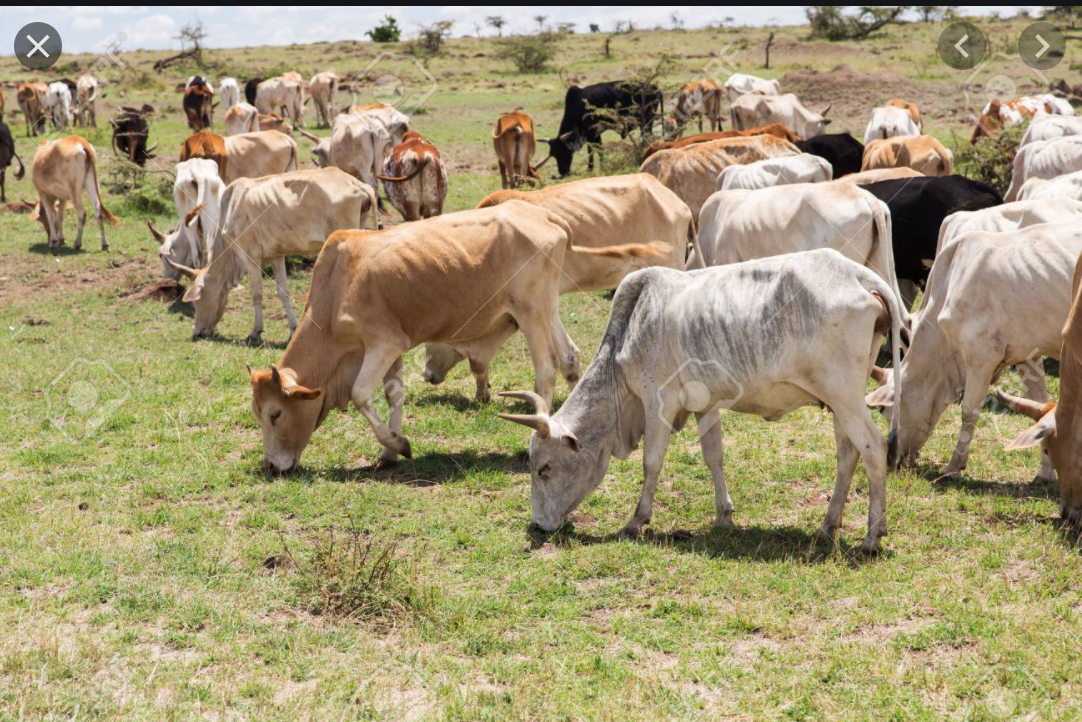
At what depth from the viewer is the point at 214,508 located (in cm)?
709

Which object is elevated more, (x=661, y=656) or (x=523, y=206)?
(x=523, y=206)

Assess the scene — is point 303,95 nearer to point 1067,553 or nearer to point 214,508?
point 214,508

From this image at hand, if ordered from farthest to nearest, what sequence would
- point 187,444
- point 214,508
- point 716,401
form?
point 187,444, point 214,508, point 716,401

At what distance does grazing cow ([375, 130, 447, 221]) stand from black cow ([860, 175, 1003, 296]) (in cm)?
628

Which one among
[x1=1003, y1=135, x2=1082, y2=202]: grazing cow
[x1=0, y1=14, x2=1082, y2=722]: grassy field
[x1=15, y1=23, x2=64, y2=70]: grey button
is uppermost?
[x1=15, y1=23, x2=64, y2=70]: grey button

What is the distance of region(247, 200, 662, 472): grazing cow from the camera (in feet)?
25.4

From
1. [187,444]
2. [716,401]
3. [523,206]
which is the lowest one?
[187,444]

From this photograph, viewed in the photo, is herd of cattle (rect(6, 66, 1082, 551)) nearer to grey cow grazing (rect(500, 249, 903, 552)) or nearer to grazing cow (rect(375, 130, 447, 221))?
grey cow grazing (rect(500, 249, 903, 552))

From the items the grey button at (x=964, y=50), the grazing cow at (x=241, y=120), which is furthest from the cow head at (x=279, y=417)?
the grey button at (x=964, y=50)

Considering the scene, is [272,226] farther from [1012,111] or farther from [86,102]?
[86,102]

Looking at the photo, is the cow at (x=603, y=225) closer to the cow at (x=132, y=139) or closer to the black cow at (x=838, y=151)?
the black cow at (x=838, y=151)

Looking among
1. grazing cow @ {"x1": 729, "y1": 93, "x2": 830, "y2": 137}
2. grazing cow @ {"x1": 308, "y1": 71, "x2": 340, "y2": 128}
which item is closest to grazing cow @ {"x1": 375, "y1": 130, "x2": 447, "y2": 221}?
grazing cow @ {"x1": 729, "y1": 93, "x2": 830, "y2": 137}

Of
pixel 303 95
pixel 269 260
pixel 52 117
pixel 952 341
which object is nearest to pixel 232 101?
pixel 303 95

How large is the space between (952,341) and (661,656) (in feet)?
11.9
